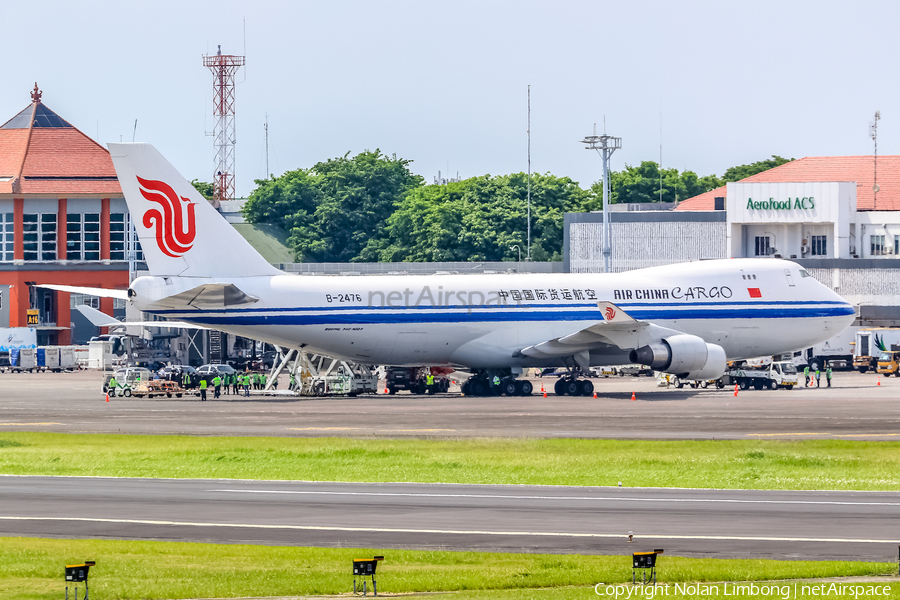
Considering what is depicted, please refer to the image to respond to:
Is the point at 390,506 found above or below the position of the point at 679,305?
below

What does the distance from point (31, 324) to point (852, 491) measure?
109 metres

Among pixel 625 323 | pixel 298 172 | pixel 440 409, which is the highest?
pixel 298 172

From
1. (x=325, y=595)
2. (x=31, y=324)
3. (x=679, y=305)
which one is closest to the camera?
(x=325, y=595)

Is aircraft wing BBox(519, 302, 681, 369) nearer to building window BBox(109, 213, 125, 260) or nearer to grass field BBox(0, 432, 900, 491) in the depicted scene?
grass field BBox(0, 432, 900, 491)

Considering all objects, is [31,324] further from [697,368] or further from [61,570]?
[61,570]

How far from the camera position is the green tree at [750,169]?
550ft

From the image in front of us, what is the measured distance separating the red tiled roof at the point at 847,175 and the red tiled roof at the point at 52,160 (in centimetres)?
6013

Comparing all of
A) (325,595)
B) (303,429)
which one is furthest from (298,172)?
(325,595)

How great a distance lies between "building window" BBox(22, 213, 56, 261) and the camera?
422ft

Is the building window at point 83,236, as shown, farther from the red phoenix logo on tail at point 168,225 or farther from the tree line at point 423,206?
the red phoenix logo on tail at point 168,225

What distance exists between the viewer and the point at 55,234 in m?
129

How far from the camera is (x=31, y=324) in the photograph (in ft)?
412

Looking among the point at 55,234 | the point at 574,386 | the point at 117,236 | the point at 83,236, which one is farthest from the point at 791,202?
the point at 55,234

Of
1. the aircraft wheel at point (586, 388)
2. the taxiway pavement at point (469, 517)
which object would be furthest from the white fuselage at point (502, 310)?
the taxiway pavement at point (469, 517)
